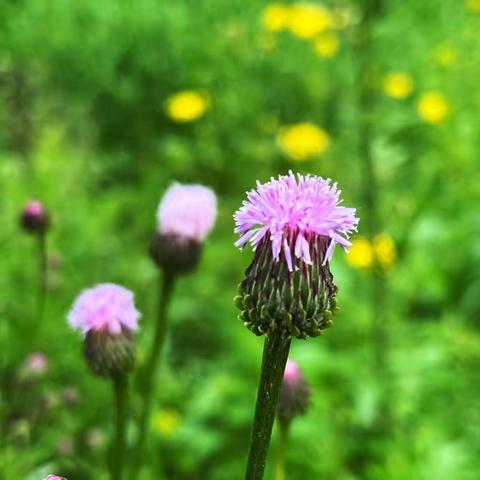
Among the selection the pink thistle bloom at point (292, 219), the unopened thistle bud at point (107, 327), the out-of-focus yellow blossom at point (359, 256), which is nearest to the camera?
the pink thistle bloom at point (292, 219)

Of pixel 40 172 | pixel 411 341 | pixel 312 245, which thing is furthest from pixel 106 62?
pixel 312 245

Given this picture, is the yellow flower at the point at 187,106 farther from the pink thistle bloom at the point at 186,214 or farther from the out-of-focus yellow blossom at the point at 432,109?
the pink thistle bloom at the point at 186,214

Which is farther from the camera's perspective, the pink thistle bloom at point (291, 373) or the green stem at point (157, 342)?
the green stem at point (157, 342)

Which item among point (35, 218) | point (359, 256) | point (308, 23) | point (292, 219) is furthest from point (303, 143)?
point (292, 219)

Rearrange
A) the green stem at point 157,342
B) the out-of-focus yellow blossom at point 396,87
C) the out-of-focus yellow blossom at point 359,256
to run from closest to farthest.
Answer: the green stem at point 157,342 < the out-of-focus yellow blossom at point 359,256 < the out-of-focus yellow blossom at point 396,87

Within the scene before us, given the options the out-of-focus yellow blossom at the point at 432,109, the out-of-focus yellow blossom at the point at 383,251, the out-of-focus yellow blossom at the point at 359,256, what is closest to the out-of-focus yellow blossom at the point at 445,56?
the out-of-focus yellow blossom at the point at 432,109

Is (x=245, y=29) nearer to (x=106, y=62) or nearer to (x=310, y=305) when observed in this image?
(x=106, y=62)

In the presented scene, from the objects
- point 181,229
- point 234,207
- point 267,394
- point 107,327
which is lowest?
point 267,394

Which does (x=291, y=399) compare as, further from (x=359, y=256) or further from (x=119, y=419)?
(x=359, y=256)
